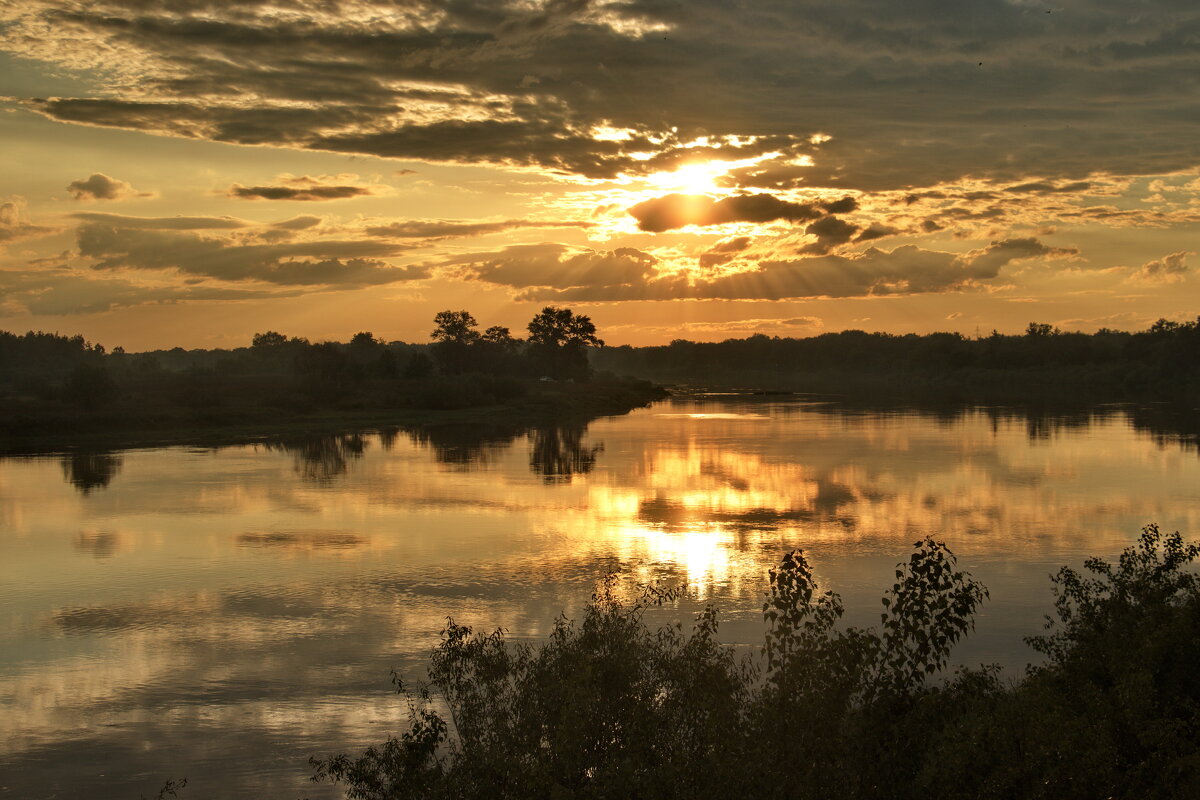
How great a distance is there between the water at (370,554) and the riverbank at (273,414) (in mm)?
9683

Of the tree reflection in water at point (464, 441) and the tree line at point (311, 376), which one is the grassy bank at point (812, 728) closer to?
the tree reflection in water at point (464, 441)

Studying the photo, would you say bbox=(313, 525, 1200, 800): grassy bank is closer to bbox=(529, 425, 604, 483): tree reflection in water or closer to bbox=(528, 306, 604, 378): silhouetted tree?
bbox=(529, 425, 604, 483): tree reflection in water

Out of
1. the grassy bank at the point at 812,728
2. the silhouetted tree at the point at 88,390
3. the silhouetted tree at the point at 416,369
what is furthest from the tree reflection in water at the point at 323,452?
the silhouetted tree at the point at 416,369

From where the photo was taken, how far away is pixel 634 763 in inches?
418

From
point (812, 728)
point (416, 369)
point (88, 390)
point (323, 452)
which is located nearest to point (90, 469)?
point (323, 452)

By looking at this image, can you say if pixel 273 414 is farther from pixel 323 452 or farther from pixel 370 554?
pixel 370 554

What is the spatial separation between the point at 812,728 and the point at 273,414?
79347 mm

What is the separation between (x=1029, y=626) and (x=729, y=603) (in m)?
6.11

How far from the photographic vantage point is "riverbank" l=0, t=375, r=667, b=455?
222 feet

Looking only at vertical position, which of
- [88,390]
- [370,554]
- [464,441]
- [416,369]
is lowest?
[370,554]

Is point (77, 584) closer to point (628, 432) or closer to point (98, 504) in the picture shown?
point (98, 504)

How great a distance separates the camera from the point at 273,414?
84.6m

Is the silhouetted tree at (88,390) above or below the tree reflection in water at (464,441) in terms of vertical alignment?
above

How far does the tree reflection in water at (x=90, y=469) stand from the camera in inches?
1775
